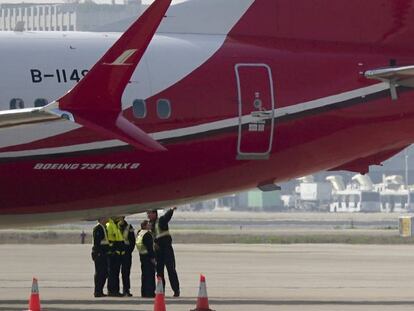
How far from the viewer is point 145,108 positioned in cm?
2845

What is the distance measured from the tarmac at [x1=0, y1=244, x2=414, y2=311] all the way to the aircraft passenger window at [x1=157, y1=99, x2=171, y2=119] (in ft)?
11.7

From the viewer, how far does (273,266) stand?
4369 cm

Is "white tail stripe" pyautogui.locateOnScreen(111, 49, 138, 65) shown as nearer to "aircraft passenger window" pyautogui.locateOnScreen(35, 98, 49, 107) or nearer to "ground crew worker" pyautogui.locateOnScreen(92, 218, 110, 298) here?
"aircraft passenger window" pyautogui.locateOnScreen(35, 98, 49, 107)

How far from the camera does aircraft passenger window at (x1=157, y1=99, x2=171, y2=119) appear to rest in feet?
93.4

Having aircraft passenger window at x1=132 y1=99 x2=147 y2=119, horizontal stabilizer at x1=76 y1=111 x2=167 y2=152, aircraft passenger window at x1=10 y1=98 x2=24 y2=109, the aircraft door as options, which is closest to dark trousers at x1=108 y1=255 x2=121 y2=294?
the aircraft door

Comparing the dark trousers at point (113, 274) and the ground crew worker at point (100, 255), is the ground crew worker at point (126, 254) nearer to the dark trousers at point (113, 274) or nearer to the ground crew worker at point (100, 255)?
the dark trousers at point (113, 274)

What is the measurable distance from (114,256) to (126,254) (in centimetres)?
27

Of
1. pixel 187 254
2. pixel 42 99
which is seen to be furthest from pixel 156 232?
pixel 187 254

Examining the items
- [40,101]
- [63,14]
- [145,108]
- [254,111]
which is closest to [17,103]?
[40,101]

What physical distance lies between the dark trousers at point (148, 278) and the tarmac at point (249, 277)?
24.7 inches

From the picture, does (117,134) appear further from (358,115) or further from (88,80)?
(358,115)

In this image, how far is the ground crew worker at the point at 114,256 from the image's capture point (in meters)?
31.6

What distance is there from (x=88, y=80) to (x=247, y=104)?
5879 millimetres

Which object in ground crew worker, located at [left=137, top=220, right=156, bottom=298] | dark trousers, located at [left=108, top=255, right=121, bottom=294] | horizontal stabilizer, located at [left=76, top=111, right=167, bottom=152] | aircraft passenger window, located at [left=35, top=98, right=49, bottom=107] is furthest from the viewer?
dark trousers, located at [left=108, top=255, right=121, bottom=294]
